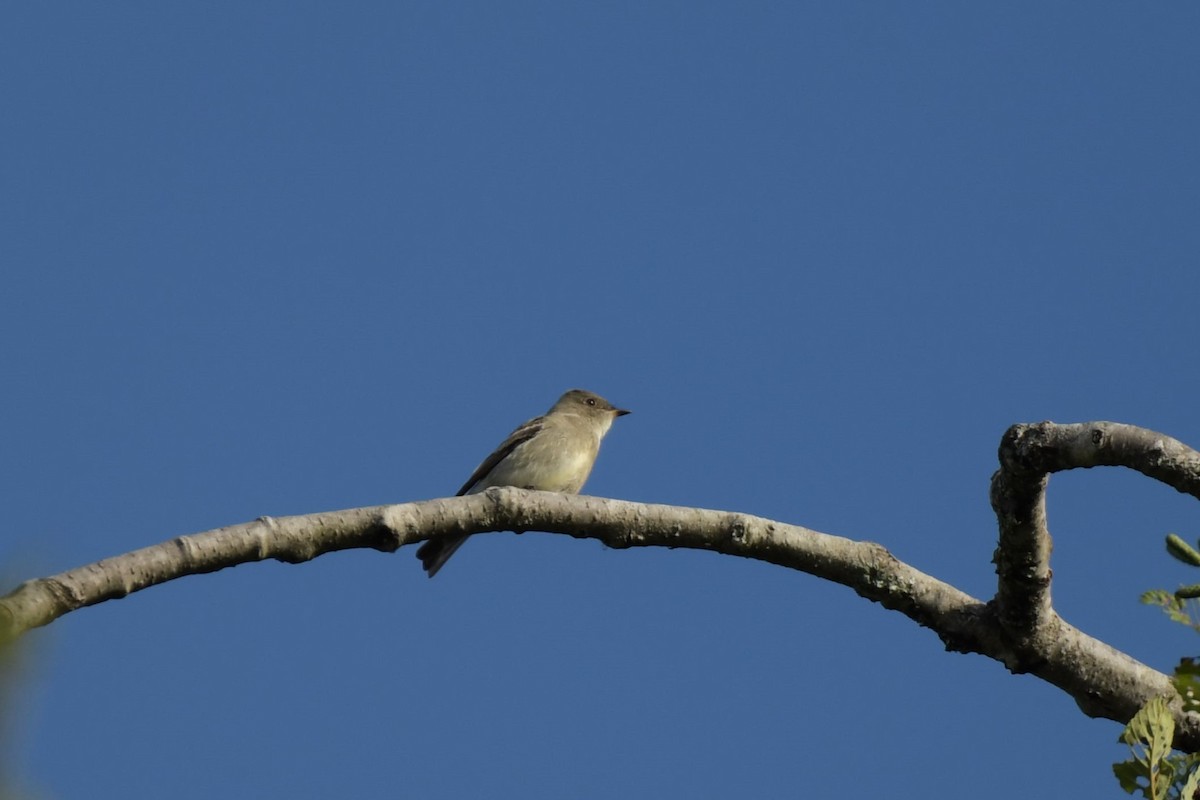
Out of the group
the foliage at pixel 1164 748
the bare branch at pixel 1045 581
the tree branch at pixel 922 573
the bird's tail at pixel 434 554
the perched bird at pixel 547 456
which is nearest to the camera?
the foliage at pixel 1164 748

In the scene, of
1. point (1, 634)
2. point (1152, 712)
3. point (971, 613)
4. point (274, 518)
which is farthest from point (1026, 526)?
point (1, 634)

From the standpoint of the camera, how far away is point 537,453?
12.6m

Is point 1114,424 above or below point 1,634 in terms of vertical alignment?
above

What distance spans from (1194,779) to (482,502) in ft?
9.81

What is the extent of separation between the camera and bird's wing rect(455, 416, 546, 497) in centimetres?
1294

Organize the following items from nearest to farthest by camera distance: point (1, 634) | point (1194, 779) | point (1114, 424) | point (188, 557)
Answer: point (1, 634) < point (1194, 779) < point (188, 557) < point (1114, 424)

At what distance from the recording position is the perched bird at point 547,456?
490 inches

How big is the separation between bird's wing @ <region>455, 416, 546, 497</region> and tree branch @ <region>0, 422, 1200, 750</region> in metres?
6.92

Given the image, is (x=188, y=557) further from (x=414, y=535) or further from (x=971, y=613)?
(x=971, y=613)

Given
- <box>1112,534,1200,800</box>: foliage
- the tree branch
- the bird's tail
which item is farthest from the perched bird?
<box>1112,534,1200,800</box>: foliage

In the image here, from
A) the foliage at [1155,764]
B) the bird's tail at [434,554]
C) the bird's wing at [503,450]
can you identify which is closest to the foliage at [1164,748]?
the foliage at [1155,764]

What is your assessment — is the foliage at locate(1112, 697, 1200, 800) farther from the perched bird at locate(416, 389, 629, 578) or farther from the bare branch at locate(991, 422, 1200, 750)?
the perched bird at locate(416, 389, 629, 578)

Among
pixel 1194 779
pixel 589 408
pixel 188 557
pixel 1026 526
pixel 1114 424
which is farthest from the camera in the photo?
pixel 589 408

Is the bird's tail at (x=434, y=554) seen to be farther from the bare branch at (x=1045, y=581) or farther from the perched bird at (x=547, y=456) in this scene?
the bare branch at (x=1045, y=581)
